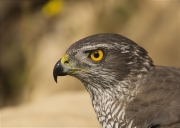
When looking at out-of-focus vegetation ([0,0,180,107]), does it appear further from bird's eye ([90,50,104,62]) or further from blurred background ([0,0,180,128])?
bird's eye ([90,50,104,62])

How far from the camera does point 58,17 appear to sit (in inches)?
476

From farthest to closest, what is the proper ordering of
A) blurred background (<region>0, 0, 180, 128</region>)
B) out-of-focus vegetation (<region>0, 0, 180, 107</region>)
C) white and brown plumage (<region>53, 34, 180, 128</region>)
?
1. out-of-focus vegetation (<region>0, 0, 180, 107</region>)
2. blurred background (<region>0, 0, 180, 128</region>)
3. white and brown plumage (<region>53, 34, 180, 128</region>)

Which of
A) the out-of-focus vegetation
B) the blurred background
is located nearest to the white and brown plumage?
the blurred background

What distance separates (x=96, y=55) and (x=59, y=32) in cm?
712

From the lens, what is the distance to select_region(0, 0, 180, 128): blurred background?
836 centimetres

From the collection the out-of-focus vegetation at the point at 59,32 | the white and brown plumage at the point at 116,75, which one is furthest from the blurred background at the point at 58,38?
the white and brown plumage at the point at 116,75

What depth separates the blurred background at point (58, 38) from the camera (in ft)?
27.4

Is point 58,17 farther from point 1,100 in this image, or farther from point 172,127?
point 172,127

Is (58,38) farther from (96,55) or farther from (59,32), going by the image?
(96,55)

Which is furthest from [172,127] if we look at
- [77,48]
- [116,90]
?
[77,48]

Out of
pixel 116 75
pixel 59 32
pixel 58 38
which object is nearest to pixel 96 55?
pixel 116 75

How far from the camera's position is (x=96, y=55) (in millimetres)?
4828

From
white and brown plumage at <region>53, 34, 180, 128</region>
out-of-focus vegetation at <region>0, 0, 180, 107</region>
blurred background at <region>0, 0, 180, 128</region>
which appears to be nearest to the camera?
white and brown plumage at <region>53, 34, 180, 128</region>

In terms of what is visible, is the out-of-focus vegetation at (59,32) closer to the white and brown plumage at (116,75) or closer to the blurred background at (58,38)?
the blurred background at (58,38)
